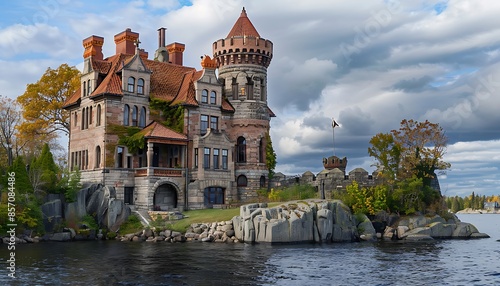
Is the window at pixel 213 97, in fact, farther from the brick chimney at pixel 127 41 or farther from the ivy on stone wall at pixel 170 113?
the brick chimney at pixel 127 41

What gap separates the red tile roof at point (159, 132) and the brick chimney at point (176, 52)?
1185cm

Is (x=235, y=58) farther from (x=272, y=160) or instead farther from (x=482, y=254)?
(x=482, y=254)

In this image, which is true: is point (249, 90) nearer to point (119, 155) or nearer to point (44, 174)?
point (119, 155)

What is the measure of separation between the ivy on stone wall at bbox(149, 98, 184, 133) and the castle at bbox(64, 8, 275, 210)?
0.10 metres

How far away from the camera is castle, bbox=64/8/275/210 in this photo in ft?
172

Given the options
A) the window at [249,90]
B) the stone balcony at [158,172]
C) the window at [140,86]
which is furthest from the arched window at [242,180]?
the window at [140,86]

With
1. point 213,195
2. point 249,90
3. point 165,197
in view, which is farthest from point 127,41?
point 213,195

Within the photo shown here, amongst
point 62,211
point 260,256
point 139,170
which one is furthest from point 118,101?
point 260,256

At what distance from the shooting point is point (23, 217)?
42.5 meters

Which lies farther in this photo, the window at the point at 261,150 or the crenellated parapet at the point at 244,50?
the window at the point at 261,150

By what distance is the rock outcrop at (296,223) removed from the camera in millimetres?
41594

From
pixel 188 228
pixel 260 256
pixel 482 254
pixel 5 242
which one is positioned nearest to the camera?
pixel 260 256

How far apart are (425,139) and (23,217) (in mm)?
38826

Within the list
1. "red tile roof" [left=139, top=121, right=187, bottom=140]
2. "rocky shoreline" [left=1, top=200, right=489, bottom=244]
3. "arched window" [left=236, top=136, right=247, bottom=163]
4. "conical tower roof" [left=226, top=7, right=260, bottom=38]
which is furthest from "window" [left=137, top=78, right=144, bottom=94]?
"rocky shoreline" [left=1, top=200, right=489, bottom=244]
